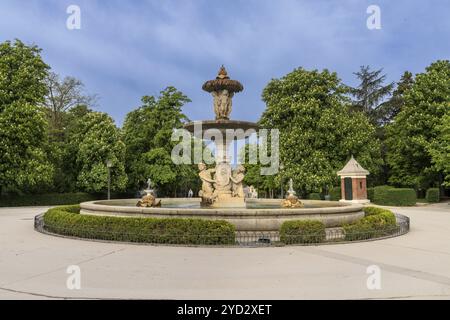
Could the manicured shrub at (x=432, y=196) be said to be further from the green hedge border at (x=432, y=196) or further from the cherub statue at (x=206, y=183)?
the cherub statue at (x=206, y=183)

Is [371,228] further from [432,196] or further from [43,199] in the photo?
[43,199]

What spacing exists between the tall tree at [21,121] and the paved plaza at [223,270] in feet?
72.2

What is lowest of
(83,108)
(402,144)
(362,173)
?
(362,173)

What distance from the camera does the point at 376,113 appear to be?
55688 millimetres

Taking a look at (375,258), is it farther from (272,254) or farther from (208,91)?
(208,91)

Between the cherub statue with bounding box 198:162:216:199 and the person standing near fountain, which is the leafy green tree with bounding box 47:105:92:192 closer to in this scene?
the cherub statue with bounding box 198:162:216:199

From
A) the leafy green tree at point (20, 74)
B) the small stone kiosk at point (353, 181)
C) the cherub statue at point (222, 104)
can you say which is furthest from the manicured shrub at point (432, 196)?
the leafy green tree at point (20, 74)

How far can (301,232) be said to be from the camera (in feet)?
38.1

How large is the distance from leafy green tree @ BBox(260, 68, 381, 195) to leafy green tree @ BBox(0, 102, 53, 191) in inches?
798

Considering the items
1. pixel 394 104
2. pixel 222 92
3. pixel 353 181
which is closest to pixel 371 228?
pixel 222 92

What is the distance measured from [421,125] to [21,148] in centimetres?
3827

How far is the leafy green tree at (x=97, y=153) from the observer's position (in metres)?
38.2
